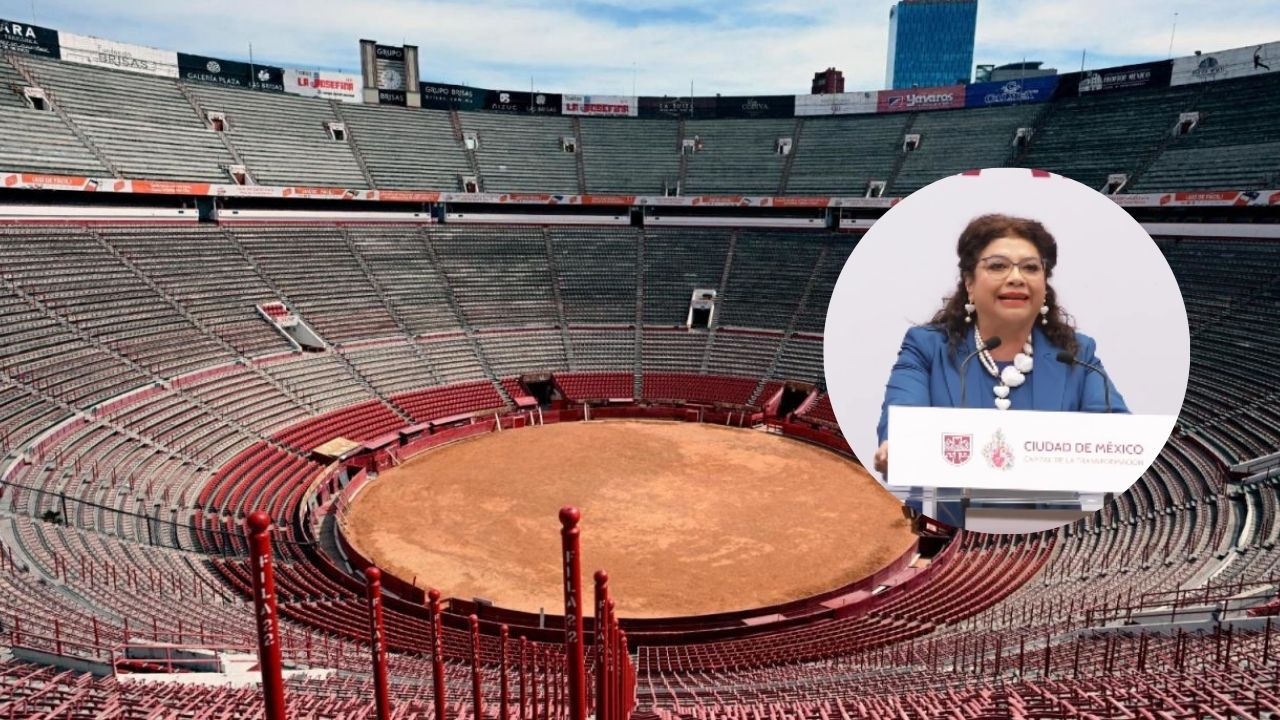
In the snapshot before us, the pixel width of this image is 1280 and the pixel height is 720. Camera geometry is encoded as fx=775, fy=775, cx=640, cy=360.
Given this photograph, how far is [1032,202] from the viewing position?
13.2 metres

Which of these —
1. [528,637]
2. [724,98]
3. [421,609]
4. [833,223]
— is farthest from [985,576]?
[724,98]

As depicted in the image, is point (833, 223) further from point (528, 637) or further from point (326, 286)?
point (528, 637)

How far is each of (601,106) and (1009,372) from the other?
177 ft

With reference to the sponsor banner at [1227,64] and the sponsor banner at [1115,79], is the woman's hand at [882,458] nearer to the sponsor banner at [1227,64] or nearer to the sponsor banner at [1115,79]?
the sponsor banner at [1227,64]

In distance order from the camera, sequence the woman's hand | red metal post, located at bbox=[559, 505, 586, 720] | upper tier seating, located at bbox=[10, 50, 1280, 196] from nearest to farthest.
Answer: red metal post, located at bbox=[559, 505, 586, 720] < the woman's hand < upper tier seating, located at bbox=[10, 50, 1280, 196]

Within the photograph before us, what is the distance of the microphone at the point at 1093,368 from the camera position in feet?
42.3

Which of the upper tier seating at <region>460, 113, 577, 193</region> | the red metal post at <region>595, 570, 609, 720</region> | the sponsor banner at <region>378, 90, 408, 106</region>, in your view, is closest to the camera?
the red metal post at <region>595, 570, 609, 720</region>

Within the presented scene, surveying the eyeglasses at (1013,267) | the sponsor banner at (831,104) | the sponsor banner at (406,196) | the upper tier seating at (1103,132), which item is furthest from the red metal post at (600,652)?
the sponsor banner at (831,104)

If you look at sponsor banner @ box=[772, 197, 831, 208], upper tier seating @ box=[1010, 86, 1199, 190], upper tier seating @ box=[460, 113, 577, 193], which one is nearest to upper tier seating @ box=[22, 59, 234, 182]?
upper tier seating @ box=[460, 113, 577, 193]

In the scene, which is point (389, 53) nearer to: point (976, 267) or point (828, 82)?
point (828, 82)

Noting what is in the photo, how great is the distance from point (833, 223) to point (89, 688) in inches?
1952

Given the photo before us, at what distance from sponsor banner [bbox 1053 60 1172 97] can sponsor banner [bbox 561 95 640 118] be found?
3085cm

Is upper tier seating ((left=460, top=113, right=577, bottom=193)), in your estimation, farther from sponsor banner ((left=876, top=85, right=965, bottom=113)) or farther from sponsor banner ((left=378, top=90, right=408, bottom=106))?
sponsor banner ((left=876, top=85, right=965, bottom=113))

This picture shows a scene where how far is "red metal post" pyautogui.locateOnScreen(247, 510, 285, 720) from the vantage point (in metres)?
4.66
